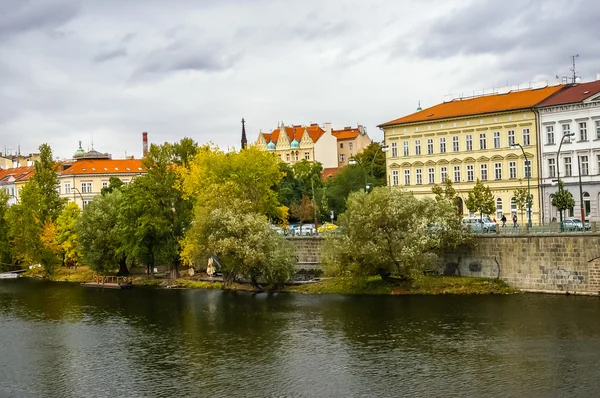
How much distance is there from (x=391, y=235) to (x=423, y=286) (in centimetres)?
445

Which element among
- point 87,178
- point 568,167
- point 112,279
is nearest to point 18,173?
point 87,178

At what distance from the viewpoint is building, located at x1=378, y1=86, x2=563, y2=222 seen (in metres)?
74.2

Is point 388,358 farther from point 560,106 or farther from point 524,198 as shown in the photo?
point 560,106

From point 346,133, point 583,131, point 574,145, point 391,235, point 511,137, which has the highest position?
point 346,133

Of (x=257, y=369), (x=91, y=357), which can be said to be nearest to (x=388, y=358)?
(x=257, y=369)

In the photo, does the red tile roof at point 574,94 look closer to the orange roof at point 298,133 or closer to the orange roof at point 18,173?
the orange roof at point 298,133

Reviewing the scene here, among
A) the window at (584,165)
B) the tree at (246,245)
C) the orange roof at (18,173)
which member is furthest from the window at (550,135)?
the orange roof at (18,173)

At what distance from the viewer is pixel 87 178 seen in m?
121

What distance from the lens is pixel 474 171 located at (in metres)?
78.1

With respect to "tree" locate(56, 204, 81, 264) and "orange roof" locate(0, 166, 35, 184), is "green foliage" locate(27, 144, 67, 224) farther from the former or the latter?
"orange roof" locate(0, 166, 35, 184)

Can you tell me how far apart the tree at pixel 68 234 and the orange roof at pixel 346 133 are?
72.1m

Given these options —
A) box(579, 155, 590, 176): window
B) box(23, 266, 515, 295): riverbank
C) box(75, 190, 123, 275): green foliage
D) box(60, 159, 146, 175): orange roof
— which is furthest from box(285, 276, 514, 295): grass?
box(60, 159, 146, 175): orange roof

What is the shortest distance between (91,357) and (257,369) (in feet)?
32.3

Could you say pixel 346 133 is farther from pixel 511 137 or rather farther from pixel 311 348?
pixel 311 348
